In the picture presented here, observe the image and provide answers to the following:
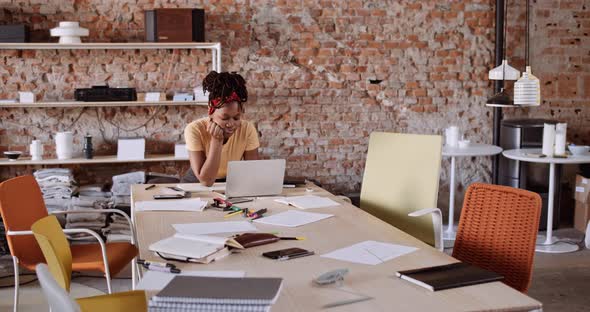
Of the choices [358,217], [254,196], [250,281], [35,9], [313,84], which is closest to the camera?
[250,281]

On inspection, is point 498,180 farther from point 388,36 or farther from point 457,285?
point 457,285

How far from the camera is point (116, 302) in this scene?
6.00 feet

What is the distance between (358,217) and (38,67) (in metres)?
3.73

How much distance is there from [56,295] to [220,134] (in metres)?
2.60

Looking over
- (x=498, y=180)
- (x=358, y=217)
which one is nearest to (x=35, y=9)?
(x=358, y=217)

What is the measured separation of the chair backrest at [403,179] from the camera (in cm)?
351

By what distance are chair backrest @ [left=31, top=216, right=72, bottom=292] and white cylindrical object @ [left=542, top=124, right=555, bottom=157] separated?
169 inches

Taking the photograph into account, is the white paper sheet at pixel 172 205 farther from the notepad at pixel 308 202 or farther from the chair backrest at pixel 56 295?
the chair backrest at pixel 56 295

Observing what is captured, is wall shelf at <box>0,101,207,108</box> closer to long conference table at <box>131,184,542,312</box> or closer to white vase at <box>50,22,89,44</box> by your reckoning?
white vase at <box>50,22,89,44</box>

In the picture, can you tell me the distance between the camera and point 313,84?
245 inches

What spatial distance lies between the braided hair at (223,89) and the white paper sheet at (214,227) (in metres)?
1.32

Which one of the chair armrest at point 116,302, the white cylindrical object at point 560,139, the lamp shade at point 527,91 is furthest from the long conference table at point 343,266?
the white cylindrical object at point 560,139

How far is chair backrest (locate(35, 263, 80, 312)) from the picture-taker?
156 cm

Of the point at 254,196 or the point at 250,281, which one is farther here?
the point at 254,196
